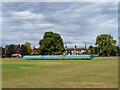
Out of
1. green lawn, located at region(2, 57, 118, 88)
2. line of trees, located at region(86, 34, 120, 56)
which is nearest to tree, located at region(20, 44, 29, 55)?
line of trees, located at region(86, 34, 120, 56)

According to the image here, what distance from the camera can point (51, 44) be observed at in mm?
76312

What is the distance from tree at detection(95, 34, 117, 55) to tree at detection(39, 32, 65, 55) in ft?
97.8

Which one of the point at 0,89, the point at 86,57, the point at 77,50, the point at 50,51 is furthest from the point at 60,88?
the point at 77,50

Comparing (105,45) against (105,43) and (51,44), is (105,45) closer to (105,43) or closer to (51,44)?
(105,43)

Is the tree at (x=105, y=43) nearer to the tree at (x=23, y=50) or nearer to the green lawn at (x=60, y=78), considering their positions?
the tree at (x=23, y=50)

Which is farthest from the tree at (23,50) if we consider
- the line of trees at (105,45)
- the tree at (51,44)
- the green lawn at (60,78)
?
the green lawn at (60,78)

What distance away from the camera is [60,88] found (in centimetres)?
874

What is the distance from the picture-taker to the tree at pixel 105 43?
9266 cm

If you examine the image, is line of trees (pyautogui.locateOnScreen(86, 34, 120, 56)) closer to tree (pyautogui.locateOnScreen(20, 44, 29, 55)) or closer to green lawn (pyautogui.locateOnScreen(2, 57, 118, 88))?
tree (pyautogui.locateOnScreen(20, 44, 29, 55))

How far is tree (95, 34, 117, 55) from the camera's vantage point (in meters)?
92.7

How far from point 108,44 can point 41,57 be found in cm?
4846

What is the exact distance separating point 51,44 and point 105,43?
3926 cm

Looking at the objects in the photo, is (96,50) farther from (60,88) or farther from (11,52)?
(60,88)

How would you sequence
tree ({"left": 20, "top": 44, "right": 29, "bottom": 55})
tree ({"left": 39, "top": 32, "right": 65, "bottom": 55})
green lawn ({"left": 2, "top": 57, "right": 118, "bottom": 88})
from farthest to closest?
tree ({"left": 20, "top": 44, "right": 29, "bottom": 55}) < tree ({"left": 39, "top": 32, "right": 65, "bottom": 55}) < green lawn ({"left": 2, "top": 57, "right": 118, "bottom": 88})
